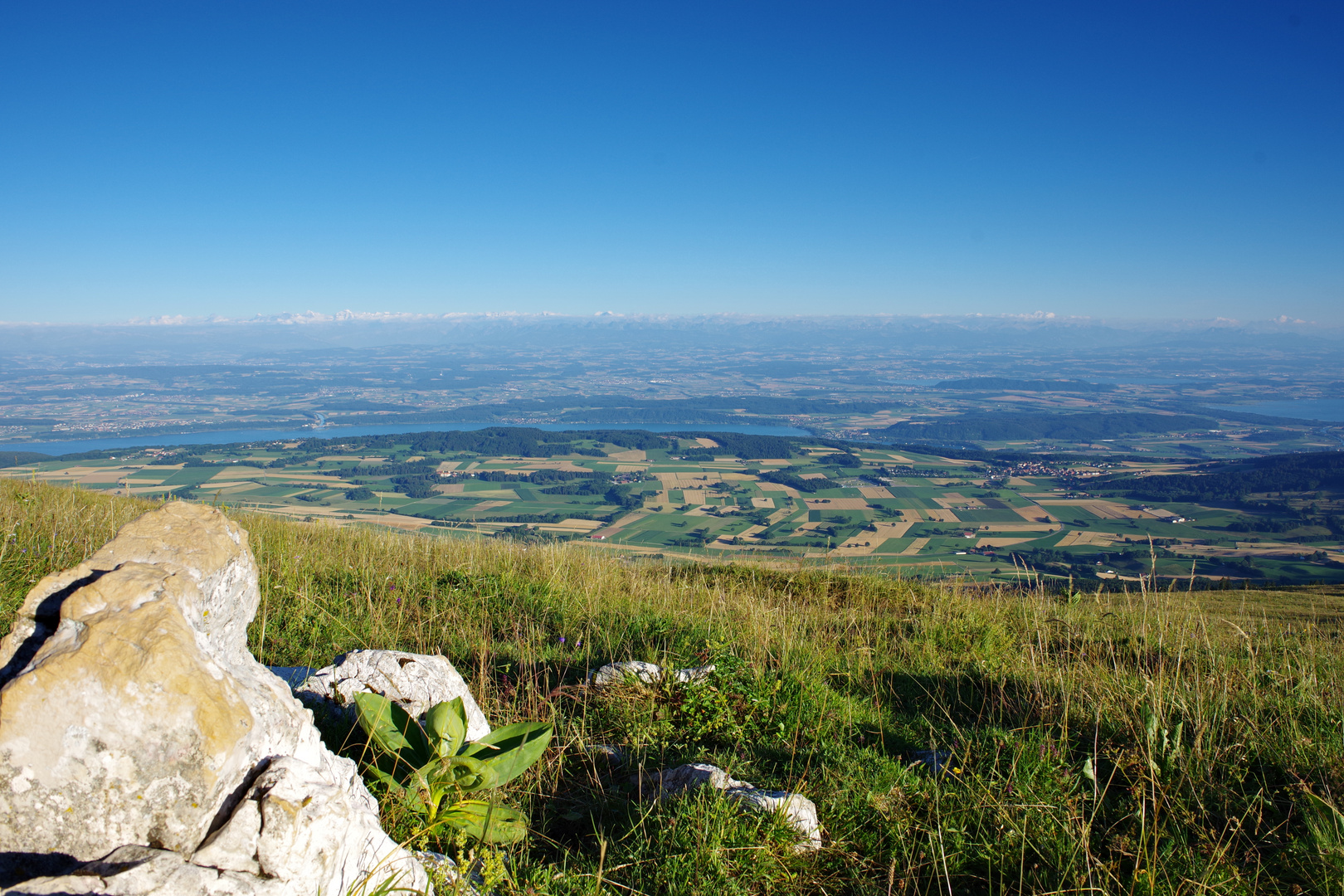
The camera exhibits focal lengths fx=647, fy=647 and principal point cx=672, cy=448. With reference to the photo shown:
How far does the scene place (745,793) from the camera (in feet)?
9.12

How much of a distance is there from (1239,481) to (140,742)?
236 feet

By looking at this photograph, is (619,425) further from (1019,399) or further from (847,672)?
(847,672)

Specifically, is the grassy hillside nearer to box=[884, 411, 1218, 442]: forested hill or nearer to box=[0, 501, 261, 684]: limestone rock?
box=[0, 501, 261, 684]: limestone rock

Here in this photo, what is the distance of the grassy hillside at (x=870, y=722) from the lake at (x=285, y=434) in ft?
212

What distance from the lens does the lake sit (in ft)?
197

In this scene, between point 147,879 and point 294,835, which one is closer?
point 147,879

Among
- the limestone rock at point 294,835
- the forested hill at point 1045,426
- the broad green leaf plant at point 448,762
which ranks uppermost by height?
the limestone rock at point 294,835

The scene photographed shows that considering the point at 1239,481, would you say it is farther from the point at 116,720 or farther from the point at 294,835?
the point at 116,720

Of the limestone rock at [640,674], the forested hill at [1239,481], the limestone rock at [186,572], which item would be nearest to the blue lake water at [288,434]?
the forested hill at [1239,481]

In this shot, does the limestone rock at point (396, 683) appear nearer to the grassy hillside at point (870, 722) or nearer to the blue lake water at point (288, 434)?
the grassy hillside at point (870, 722)

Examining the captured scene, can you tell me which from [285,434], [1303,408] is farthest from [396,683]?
[1303,408]

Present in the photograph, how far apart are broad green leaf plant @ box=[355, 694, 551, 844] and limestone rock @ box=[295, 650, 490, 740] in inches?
12.4

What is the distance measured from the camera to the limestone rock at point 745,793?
265cm

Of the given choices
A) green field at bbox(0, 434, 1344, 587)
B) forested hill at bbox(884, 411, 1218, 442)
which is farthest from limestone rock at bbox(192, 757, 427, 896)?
forested hill at bbox(884, 411, 1218, 442)
